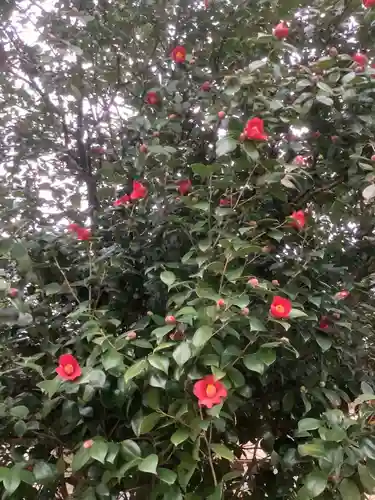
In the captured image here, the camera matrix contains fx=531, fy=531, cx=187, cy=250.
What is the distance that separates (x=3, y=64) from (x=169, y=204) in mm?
593

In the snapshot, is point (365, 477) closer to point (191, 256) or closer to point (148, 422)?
point (148, 422)

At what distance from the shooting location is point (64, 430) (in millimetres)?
1077

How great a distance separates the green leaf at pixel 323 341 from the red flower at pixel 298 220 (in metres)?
0.22

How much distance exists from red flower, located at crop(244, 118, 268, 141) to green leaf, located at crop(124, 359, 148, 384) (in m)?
0.45

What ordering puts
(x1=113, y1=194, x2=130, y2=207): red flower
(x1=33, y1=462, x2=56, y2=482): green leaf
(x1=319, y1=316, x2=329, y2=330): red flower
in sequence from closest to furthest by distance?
1. (x1=33, y1=462, x2=56, y2=482): green leaf
2. (x1=319, y1=316, x2=329, y2=330): red flower
3. (x1=113, y1=194, x2=130, y2=207): red flower

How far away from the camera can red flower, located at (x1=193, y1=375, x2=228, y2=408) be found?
896mm

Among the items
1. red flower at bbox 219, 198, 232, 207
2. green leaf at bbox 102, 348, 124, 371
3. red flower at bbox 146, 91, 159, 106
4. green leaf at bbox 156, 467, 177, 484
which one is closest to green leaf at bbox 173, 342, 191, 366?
green leaf at bbox 102, 348, 124, 371

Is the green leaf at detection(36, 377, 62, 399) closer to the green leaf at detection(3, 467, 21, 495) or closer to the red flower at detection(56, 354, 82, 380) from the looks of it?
the red flower at detection(56, 354, 82, 380)

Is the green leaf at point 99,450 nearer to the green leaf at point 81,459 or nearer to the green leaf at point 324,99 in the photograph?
the green leaf at point 81,459

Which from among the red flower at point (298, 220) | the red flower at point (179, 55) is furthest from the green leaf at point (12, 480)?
the red flower at point (179, 55)

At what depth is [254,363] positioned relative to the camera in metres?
0.94

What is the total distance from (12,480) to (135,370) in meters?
0.29

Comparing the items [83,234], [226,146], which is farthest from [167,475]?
[226,146]

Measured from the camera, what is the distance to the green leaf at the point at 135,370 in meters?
0.90
